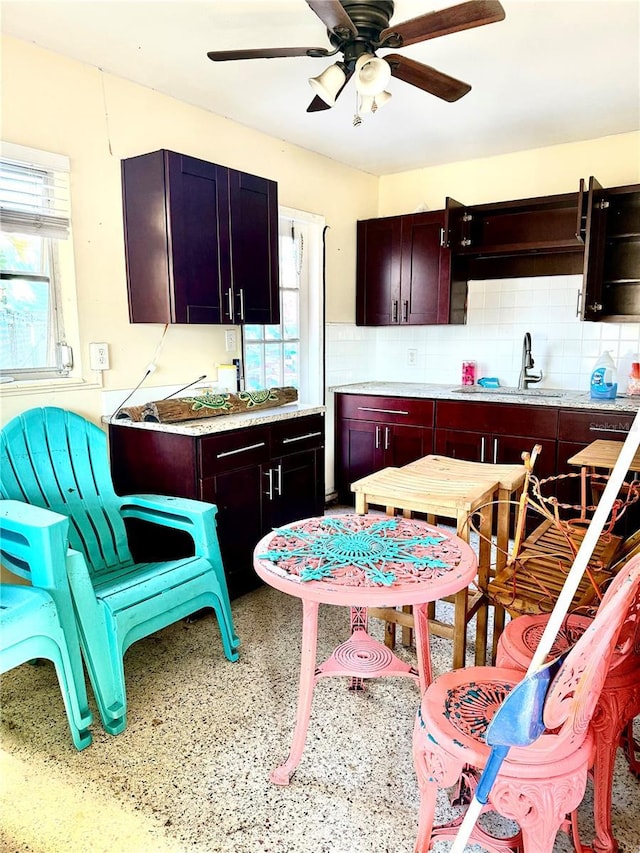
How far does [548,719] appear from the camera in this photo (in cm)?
104

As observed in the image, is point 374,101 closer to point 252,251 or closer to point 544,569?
point 252,251

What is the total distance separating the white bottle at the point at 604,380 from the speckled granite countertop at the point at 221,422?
5.90ft

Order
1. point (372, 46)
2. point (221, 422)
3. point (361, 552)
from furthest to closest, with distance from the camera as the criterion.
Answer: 1. point (221, 422)
2. point (372, 46)
3. point (361, 552)

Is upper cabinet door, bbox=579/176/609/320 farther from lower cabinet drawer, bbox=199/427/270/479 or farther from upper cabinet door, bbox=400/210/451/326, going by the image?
lower cabinet drawer, bbox=199/427/270/479

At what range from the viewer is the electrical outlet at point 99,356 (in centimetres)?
273

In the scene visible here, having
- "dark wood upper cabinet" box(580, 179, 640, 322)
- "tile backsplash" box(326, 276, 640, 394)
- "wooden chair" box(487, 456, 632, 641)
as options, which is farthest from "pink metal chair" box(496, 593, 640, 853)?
"tile backsplash" box(326, 276, 640, 394)

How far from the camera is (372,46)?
2.01 metres

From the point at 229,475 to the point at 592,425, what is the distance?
2.11 m

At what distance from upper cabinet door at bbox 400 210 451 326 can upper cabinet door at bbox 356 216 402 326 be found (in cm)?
7

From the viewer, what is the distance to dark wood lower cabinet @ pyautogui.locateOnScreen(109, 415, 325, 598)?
261 centimetres

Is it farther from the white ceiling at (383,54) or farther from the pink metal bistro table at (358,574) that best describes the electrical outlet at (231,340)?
the pink metal bistro table at (358,574)

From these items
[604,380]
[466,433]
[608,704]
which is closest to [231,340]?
[466,433]

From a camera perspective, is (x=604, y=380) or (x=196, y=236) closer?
(x=196, y=236)

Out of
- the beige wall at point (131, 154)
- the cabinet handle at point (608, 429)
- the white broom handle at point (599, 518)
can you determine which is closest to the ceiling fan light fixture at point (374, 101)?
the beige wall at point (131, 154)
